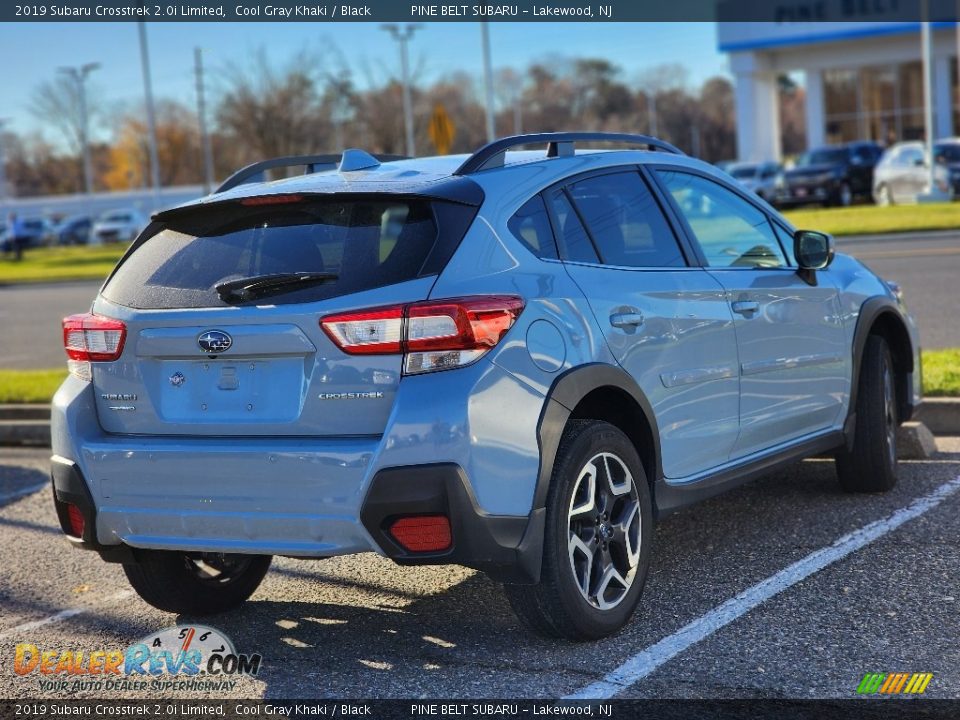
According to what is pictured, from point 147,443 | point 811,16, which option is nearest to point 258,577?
point 147,443

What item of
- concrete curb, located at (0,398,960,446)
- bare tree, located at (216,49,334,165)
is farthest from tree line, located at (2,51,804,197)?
concrete curb, located at (0,398,960,446)

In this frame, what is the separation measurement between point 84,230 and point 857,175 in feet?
133

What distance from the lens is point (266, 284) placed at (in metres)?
4.25

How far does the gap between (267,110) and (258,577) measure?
133 feet

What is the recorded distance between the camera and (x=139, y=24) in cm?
5288

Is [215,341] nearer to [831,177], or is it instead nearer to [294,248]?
[294,248]

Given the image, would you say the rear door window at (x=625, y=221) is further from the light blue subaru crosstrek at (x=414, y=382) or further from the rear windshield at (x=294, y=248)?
the rear windshield at (x=294, y=248)

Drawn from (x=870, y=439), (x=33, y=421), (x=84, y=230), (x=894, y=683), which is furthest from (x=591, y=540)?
(x=84, y=230)

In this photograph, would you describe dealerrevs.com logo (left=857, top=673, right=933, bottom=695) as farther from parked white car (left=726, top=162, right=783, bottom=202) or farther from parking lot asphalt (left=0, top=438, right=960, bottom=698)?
parked white car (left=726, top=162, right=783, bottom=202)

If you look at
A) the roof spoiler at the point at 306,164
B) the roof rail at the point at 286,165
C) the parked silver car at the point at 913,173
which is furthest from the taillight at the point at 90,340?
the parked silver car at the point at 913,173

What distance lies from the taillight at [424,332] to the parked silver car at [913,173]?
3087 cm

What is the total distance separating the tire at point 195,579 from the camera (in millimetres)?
4969

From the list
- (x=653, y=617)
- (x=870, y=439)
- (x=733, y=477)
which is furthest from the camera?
(x=870, y=439)

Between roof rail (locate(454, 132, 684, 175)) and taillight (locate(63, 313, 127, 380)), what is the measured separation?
4.24 feet
